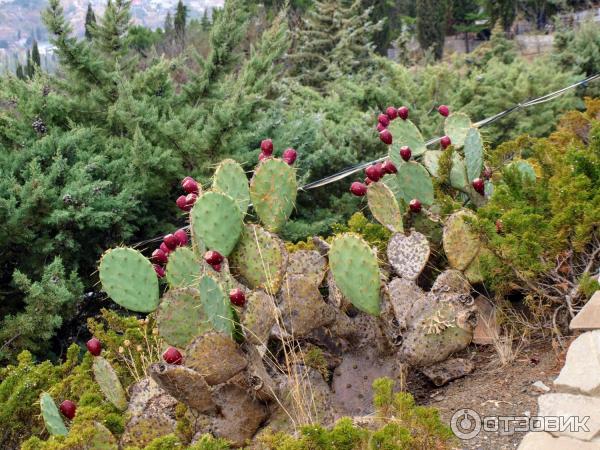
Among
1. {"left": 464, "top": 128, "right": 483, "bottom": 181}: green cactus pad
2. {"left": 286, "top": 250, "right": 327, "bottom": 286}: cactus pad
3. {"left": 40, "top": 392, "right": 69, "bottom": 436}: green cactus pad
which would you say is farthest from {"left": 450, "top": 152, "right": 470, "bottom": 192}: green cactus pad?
{"left": 40, "top": 392, "right": 69, "bottom": 436}: green cactus pad

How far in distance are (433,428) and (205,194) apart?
1.32 metres

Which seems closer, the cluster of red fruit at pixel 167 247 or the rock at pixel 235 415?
the rock at pixel 235 415

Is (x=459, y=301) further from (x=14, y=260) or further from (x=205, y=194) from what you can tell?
(x=14, y=260)

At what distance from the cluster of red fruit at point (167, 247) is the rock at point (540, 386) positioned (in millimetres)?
1503

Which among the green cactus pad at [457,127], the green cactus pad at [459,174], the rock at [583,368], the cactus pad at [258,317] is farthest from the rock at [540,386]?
the green cactus pad at [457,127]

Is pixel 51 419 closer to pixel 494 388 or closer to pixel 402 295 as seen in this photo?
pixel 402 295

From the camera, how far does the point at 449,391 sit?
3.12m

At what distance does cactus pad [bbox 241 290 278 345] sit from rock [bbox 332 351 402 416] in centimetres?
44

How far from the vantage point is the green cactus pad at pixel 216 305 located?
2793 mm

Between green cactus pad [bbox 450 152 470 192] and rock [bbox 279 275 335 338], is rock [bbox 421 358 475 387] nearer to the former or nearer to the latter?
rock [bbox 279 275 335 338]

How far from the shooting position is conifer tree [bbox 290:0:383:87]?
13.6 metres

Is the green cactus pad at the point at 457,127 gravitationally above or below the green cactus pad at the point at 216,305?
above

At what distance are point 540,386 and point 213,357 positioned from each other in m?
1.21

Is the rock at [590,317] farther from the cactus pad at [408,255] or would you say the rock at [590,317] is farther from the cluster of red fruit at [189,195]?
the cluster of red fruit at [189,195]
